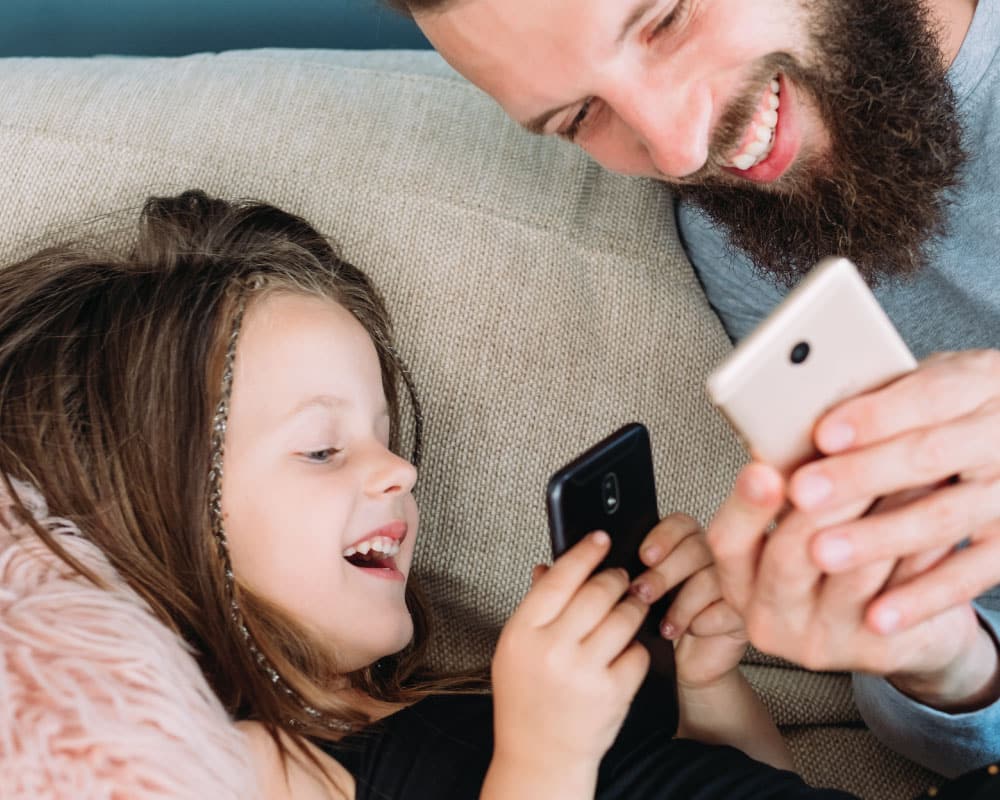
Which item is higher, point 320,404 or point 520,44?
point 520,44

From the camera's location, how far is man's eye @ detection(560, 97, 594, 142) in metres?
0.94

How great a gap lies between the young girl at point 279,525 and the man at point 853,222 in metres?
0.18

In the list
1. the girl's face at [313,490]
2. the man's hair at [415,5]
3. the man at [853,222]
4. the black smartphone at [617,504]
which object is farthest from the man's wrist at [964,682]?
the man's hair at [415,5]

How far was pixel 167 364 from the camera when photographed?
1000mm

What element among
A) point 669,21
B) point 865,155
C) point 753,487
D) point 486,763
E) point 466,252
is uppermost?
point 669,21

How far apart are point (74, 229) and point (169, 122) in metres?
0.18

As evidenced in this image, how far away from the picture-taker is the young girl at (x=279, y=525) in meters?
0.92

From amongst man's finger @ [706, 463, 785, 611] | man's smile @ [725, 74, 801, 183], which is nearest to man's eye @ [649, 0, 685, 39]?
man's smile @ [725, 74, 801, 183]

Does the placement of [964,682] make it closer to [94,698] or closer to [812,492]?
[812,492]

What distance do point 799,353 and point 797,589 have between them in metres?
0.15

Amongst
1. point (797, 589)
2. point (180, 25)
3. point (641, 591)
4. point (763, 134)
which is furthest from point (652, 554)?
point (180, 25)

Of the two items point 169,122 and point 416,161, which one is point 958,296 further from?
point 169,122

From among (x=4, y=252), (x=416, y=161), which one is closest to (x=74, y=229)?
(x=4, y=252)

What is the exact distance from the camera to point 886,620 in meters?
0.64
